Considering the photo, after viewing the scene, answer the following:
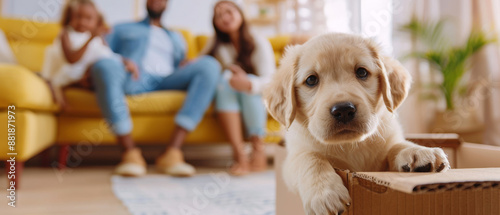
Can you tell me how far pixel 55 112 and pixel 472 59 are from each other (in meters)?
3.41

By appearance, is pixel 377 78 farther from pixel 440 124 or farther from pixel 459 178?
pixel 440 124

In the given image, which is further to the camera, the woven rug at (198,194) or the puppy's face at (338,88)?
the woven rug at (198,194)

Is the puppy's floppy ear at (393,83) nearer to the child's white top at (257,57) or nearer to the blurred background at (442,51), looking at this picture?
the child's white top at (257,57)

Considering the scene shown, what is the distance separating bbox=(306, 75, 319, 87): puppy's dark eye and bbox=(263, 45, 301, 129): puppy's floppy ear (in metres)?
0.05

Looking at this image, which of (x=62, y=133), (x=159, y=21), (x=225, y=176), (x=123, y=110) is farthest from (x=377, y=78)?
(x=159, y=21)

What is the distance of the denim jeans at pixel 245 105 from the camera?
264 centimetres

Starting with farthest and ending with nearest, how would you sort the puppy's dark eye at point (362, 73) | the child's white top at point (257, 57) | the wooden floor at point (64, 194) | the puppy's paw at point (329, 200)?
1. the child's white top at point (257, 57)
2. the wooden floor at point (64, 194)
3. the puppy's dark eye at point (362, 73)
4. the puppy's paw at point (329, 200)

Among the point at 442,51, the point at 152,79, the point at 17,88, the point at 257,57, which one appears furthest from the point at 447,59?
the point at 17,88

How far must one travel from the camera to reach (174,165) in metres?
2.39

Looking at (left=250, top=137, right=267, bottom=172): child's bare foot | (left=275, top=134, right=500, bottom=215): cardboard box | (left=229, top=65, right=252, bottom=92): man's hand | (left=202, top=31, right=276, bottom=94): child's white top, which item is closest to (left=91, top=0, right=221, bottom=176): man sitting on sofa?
(left=229, top=65, right=252, bottom=92): man's hand

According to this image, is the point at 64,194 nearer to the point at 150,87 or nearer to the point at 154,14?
the point at 150,87

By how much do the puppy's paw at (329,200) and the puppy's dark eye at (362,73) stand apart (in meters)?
0.32

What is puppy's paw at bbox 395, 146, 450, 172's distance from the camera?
763 millimetres

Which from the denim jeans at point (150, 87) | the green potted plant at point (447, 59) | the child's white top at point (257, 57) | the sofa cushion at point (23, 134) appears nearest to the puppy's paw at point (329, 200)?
the sofa cushion at point (23, 134)
